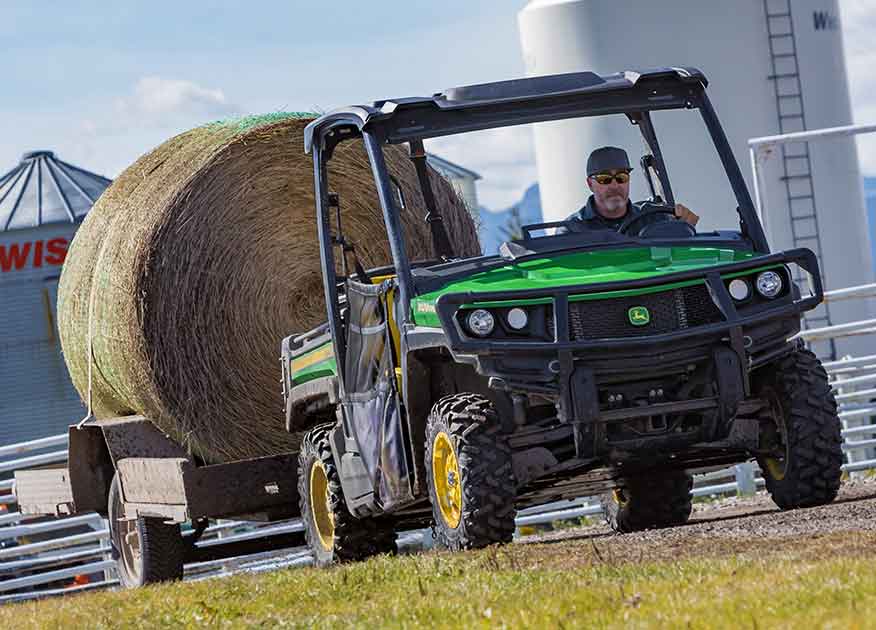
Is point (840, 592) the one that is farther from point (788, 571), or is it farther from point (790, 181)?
point (790, 181)

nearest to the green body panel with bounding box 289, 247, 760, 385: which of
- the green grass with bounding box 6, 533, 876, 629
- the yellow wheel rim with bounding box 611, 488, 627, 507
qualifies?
the green grass with bounding box 6, 533, 876, 629

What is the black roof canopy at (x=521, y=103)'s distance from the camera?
8.84 metres

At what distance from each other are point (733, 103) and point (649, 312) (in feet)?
47.9

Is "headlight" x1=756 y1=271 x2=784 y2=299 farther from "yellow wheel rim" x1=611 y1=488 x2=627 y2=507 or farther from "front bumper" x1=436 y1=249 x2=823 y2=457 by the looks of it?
"yellow wheel rim" x1=611 y1=488 x2=627 y2=507

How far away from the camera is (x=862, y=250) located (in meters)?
23.0

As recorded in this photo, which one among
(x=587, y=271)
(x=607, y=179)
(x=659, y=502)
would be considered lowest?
(x=659, y=502)

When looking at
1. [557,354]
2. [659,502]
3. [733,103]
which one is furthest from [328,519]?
[733,103]

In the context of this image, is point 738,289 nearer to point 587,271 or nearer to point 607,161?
point 587,271

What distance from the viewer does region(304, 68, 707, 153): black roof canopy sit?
348 inches

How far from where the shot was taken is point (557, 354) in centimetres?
786

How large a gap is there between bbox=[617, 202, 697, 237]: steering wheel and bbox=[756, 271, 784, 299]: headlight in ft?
2.42

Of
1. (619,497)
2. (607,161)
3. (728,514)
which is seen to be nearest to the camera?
(607,161)

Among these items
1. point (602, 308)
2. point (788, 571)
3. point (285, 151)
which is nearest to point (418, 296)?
point (602, 308)

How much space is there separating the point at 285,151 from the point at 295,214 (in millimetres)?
427
